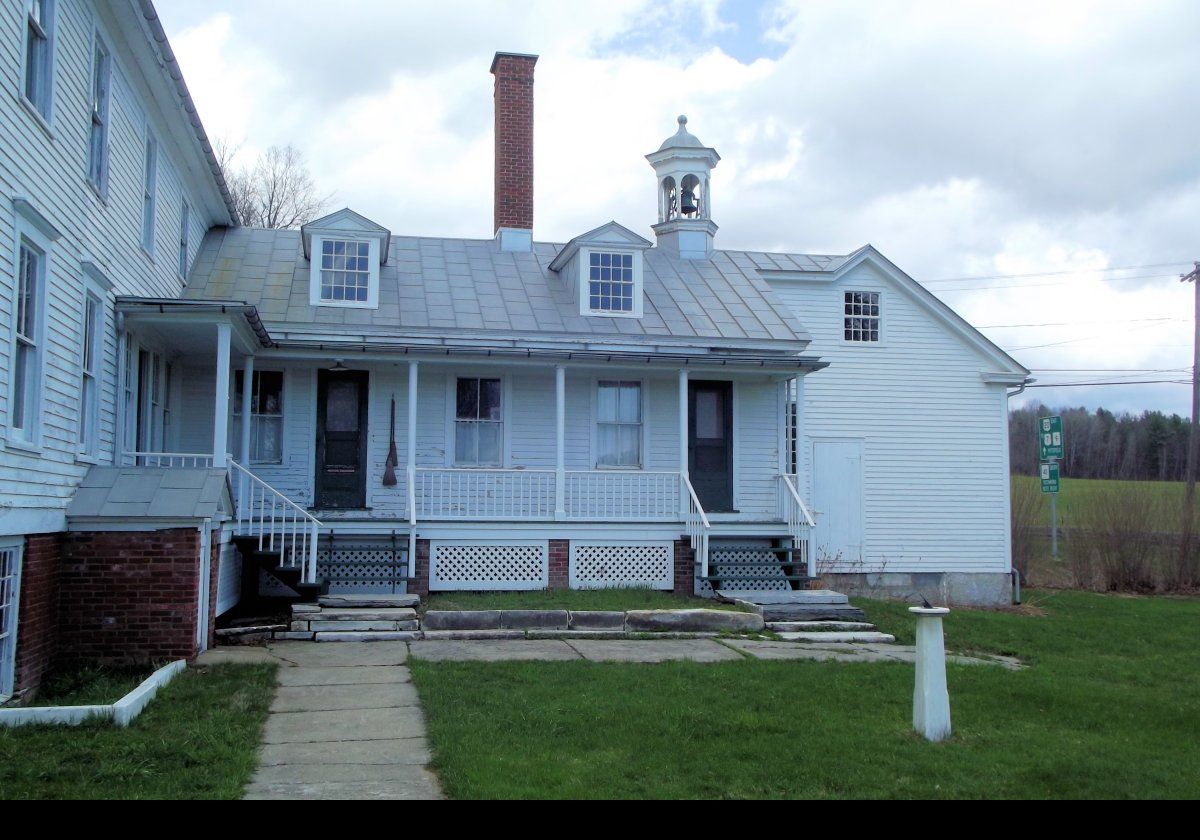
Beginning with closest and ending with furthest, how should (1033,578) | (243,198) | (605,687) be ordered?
(605,687) → (1033,578) → (243,198)

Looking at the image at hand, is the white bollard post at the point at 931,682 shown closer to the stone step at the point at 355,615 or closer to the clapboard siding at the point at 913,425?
the stone step at the point at 355,615

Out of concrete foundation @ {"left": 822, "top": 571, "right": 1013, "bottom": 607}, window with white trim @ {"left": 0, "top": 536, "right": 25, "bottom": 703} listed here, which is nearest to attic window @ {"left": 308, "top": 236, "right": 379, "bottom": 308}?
window with white trim @ {"left": 0, "top": 536, "right": 25, "bottom": 703}

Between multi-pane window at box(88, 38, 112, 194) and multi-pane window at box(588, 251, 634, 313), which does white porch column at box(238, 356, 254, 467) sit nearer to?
multi-pane window at box(88, 38, 112, 194)

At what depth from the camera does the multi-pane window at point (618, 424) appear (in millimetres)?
17203

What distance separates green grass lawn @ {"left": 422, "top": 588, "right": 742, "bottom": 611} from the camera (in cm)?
1338

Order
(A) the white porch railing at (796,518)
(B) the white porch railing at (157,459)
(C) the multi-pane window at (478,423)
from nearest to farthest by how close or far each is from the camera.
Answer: (B) the white porch railing at (157,459), (A) the white porch railing at (796,518), (C) the multi-pane window at (478,423)

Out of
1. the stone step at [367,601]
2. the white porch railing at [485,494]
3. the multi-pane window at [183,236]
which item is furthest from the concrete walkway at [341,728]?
the multi-pane window at [183,236]

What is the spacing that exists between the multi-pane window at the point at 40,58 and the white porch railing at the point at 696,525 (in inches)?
365

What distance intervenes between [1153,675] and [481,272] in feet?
37.7

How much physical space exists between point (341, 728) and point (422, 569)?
7.51 m

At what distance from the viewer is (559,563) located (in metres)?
15.7

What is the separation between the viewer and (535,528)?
51.2 ft
